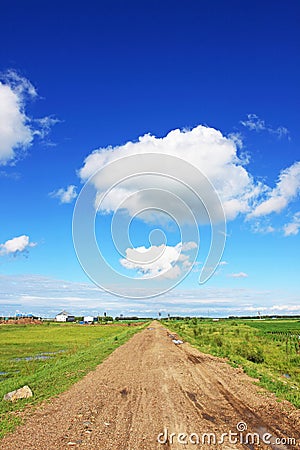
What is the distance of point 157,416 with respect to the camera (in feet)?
27.2

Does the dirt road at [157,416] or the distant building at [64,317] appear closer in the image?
the dirt road at [157,416]

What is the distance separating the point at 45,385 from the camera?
12422 mm

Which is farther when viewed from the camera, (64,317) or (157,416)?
(64,317)

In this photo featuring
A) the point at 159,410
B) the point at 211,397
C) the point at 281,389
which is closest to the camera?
the point at 159,410

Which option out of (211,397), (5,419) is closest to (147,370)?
(211,397)

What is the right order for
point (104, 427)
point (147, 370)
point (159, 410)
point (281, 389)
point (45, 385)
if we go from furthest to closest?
point (147, 370) < point (45, 385) < point (281, 389) < point (159, 410) < point (104, 427)

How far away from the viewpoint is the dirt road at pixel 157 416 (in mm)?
6715

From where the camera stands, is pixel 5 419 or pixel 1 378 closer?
pixel 5 419

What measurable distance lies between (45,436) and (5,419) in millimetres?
1699

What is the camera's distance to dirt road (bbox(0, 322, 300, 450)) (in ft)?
22.0

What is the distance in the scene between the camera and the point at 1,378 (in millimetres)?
16422

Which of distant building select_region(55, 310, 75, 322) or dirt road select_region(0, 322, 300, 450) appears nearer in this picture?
dirt road select_region(0, 322, 300, 450)

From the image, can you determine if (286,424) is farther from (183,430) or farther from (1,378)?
(1,378)

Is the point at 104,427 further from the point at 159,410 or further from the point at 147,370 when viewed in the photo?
the point at 147,370
